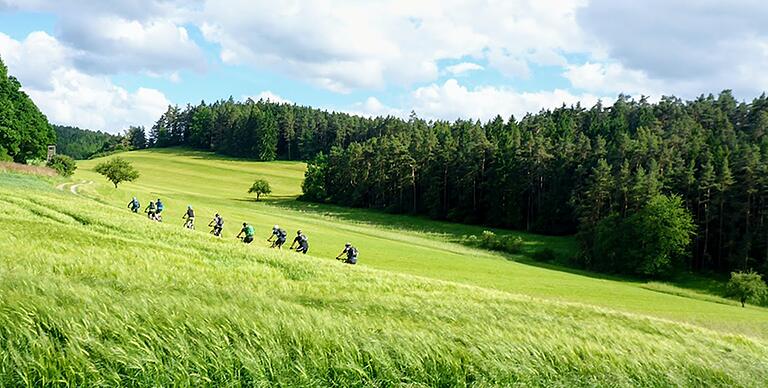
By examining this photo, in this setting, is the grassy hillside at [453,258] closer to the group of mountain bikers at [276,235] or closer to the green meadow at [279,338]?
the group of mountain bikers at [276,235]

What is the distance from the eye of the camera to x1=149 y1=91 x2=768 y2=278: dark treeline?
75.0 meters

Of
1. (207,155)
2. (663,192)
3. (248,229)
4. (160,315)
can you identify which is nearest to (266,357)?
(160,315)

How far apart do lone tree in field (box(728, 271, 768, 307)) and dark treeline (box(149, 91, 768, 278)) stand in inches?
554

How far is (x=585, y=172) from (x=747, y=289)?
139ft

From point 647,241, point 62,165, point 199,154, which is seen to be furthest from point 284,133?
point 647,241

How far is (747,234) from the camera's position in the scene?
69.9 meters

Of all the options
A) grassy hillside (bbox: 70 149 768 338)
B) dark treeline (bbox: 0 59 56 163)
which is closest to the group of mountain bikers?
grassy hillside (bbox: 70 149 768 338)

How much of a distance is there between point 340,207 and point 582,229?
53.9m

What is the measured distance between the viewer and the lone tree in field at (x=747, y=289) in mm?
52375

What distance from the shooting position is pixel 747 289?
5234 cm

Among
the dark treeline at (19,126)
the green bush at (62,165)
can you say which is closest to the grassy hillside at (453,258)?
the green bush at (62,165)

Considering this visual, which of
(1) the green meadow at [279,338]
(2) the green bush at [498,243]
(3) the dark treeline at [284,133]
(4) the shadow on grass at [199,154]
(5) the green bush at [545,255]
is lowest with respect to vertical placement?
(5) the green bush at [545,255]

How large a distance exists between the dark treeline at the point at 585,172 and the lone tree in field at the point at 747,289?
14.1 metres

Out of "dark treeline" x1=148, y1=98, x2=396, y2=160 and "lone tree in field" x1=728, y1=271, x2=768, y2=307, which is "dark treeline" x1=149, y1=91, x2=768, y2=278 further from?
"dark treeline" x1=148, y1=98, x2=396, y2=160
